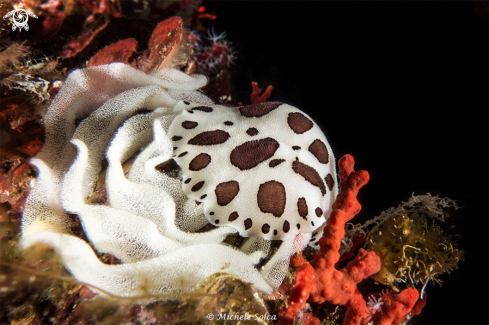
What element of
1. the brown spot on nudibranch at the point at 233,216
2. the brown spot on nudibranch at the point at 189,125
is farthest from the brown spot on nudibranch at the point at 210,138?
the brown spot on nudibranch at the point at 233,216

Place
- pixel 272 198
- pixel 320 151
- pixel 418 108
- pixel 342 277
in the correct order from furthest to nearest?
pixel 418 108, pixel 320 151, pixel 272 198, pixel 342 277

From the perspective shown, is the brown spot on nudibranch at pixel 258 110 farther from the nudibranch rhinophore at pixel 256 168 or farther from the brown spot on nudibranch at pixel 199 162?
the brown spot on nudibranch at pixel 199 162

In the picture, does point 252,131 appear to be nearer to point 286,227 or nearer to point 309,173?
point 309,173

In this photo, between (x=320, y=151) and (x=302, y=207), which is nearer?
(x=302, y=207)

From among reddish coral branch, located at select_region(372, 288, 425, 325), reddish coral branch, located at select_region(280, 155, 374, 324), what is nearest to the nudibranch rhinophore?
reddish coral branch, located at select_region(280, 155, 374, 324)

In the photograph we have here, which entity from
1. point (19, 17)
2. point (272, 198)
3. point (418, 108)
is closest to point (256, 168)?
point (272, 198)

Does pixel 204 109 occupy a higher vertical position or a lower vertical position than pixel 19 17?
lower
